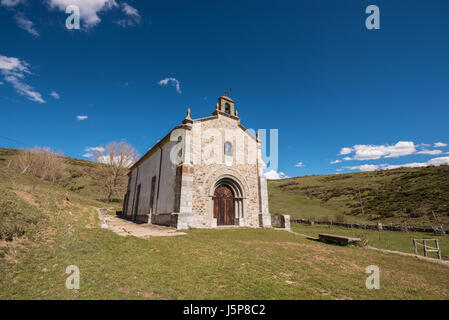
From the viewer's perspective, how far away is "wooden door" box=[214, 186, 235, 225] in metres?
15.6

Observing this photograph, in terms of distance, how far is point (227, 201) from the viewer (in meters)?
16.3

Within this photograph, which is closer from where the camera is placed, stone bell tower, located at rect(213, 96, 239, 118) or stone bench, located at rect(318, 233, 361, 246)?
stone bench, located at rect(318, 233, 361, 246)

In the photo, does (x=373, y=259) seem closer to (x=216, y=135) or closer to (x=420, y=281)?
(x=420, y=281)

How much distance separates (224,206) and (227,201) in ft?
1.67

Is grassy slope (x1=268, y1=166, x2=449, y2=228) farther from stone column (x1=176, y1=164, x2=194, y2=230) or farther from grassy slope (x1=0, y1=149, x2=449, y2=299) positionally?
stone column (x1=176, y1=164, x2=194, y2=230)

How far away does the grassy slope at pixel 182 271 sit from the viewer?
4.22 metres

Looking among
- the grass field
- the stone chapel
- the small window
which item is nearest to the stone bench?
the grass field

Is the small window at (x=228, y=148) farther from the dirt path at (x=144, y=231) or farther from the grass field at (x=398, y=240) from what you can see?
the grass field at (x=398, y=240)

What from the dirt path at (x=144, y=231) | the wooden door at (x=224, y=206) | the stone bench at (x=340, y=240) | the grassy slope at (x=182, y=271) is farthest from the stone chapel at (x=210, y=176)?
the grassy slope at (x=182, y=271)

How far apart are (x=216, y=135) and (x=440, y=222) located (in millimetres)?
25748

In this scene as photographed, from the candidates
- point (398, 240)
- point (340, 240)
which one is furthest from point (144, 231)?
point (398, 240)

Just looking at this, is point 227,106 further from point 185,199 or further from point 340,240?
point 340,240

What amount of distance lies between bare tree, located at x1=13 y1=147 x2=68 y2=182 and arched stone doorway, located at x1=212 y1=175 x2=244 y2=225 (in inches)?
1574

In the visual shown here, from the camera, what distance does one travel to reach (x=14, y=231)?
19.1 feet
